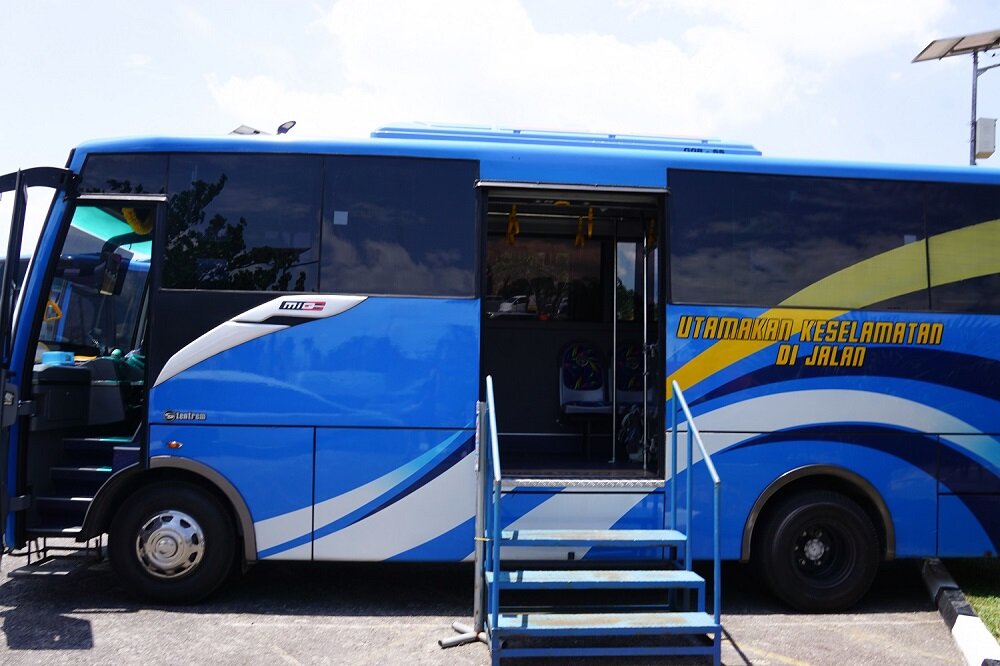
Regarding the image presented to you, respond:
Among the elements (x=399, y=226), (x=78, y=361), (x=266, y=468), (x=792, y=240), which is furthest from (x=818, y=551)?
(x=78, y=361)

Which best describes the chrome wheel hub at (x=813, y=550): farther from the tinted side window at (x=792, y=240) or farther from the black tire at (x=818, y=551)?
the tinted side window at (x=792, y=240)

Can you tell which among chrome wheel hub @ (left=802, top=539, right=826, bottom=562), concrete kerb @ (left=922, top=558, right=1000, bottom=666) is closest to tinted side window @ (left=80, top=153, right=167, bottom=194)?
chrome wheel hub @ (left=802, top=539, right=826, bottom=562)

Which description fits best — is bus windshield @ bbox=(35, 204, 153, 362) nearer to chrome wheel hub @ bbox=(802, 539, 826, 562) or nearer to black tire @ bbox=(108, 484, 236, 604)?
black tire @ bbox=(108, 484, 236, 604)

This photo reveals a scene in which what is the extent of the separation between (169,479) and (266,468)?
0.76m

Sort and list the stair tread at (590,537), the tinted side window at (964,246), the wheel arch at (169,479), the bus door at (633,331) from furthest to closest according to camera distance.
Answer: the bus door at (633,331), the tinted side window at (964,246), the wheel arch at (169,479), the stair tread at (590,537)

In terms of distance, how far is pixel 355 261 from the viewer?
5.94 meters

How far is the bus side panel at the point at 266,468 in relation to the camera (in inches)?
230

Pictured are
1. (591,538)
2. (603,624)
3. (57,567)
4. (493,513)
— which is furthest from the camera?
(57,567)

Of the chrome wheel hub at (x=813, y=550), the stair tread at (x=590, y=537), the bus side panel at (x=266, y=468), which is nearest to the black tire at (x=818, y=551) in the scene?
the chrome wheel hub at (x=813, y=550)

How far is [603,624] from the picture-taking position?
16.4ft

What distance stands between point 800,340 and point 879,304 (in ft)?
2.28

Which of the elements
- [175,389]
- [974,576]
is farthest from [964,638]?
[175,389]

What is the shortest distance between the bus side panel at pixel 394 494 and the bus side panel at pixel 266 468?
110 mm

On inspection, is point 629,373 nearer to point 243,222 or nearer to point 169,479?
point 243,222
